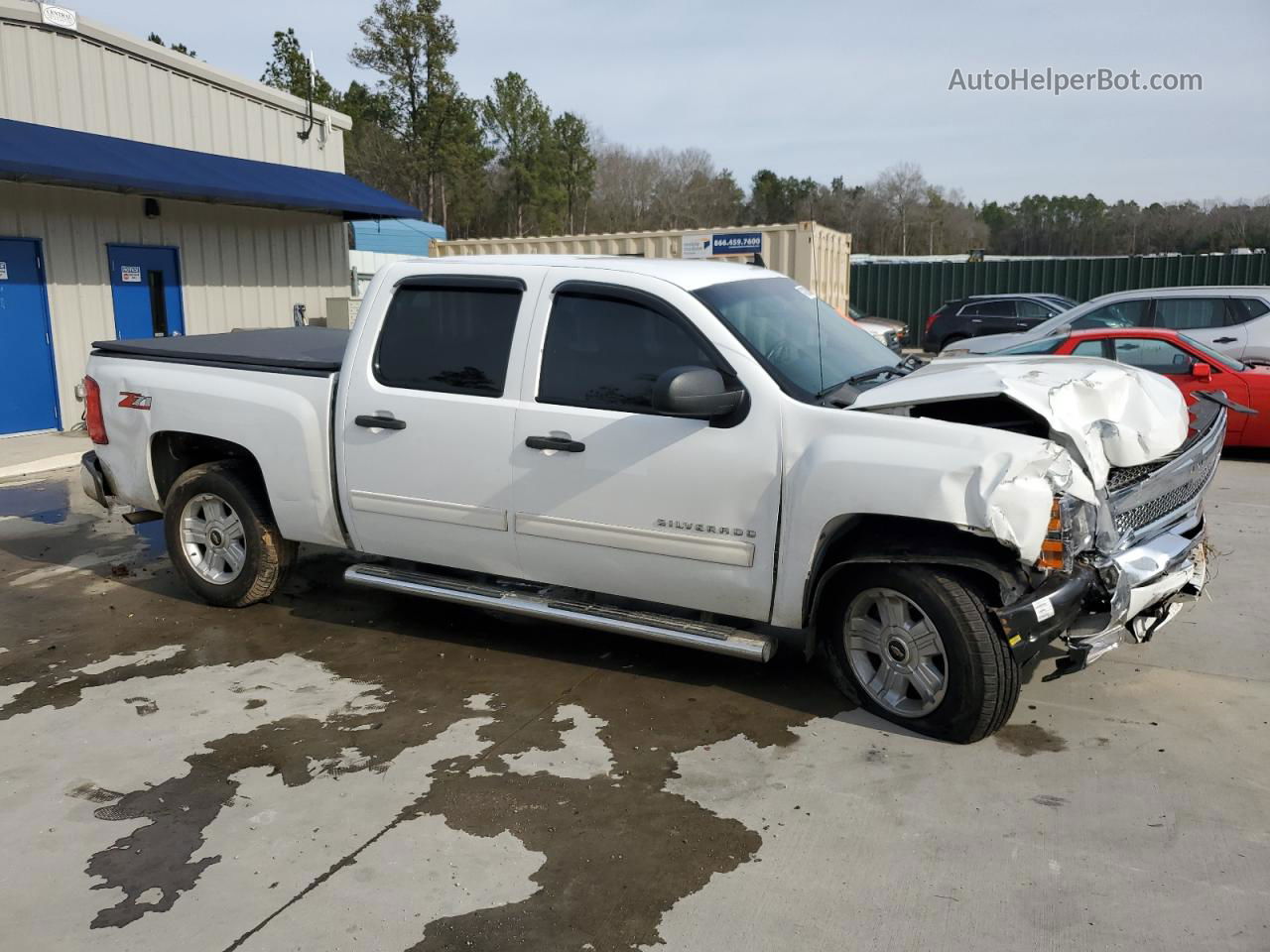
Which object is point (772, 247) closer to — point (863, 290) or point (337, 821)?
point (863, 290)

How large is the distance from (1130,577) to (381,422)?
3389 millimetres

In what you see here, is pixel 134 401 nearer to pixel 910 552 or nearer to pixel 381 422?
pixel 381 422

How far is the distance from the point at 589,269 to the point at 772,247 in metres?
14.2

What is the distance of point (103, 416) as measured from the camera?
20.4 feet

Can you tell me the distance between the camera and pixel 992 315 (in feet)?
71.9

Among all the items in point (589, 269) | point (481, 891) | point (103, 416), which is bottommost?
point (481, 891)

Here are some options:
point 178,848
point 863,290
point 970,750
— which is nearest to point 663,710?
point 970,750

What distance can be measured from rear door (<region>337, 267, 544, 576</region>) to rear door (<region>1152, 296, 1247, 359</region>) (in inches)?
367

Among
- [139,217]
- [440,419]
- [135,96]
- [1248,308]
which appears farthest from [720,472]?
[135,96]

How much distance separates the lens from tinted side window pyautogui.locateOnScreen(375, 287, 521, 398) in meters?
4.93

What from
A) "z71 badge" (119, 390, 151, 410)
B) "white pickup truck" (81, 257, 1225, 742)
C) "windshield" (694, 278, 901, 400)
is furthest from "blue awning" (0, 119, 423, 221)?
"windshield" (694, 278, 901, 400)

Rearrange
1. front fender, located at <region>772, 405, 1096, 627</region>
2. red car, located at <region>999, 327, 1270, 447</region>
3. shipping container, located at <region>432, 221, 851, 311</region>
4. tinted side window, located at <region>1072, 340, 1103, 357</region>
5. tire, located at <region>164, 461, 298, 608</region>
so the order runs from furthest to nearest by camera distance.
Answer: shipping container, located at <region>432, 221, 851, 311</region> < tinted side window, located at <region>1072, 340, 1103, 357</region> < red car, located at <region>999, 327, 1270, 447</region> < tire, located at <region>164, 461, 298, 608</region> < front fender, located at <region>772, 405, 1096, 627</region>

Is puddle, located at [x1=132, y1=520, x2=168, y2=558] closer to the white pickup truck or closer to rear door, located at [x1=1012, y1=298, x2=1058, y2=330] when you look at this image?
the white pickup truck

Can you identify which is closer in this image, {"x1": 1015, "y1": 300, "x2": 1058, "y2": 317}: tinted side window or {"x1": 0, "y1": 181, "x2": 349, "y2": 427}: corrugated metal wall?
{"x1": 0, "y1": 181, "x2": 349, "y2": 427}: corrugated metal wall
